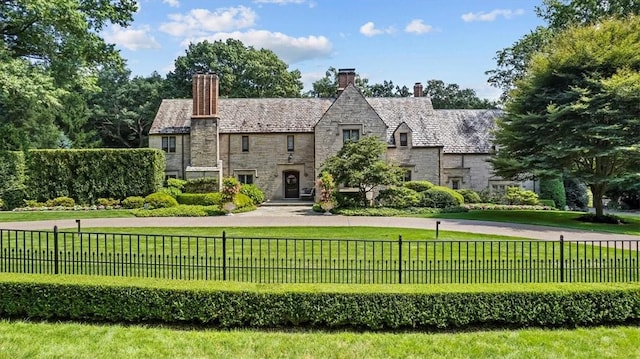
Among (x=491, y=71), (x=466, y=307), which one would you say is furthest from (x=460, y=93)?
(x=466, y=307)

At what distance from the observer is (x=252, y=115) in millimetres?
34031

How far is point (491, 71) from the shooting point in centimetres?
4419

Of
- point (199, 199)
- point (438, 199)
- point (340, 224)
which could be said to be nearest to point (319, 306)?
point (340, 224)

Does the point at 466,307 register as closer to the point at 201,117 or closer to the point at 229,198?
the point at 229,198

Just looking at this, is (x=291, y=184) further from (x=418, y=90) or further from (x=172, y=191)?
(x=418, y=90)

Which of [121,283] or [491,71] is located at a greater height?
[491,71]

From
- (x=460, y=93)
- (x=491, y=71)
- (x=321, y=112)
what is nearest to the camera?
(x=321, y=112)

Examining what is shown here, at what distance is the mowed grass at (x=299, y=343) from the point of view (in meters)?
6.11

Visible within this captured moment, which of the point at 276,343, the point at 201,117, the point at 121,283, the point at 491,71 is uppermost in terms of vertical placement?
the point at 491,71

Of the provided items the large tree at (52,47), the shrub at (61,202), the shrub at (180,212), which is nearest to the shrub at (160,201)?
the shrub at (180,212)

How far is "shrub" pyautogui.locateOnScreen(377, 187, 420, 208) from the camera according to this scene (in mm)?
25484

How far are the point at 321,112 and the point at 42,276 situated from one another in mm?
27939

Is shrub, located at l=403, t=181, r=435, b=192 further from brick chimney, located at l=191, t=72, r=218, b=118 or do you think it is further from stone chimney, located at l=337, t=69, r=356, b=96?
brick chimney, located at l=191, t=72, r=218, b=118

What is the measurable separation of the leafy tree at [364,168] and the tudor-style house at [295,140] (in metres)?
6.29
